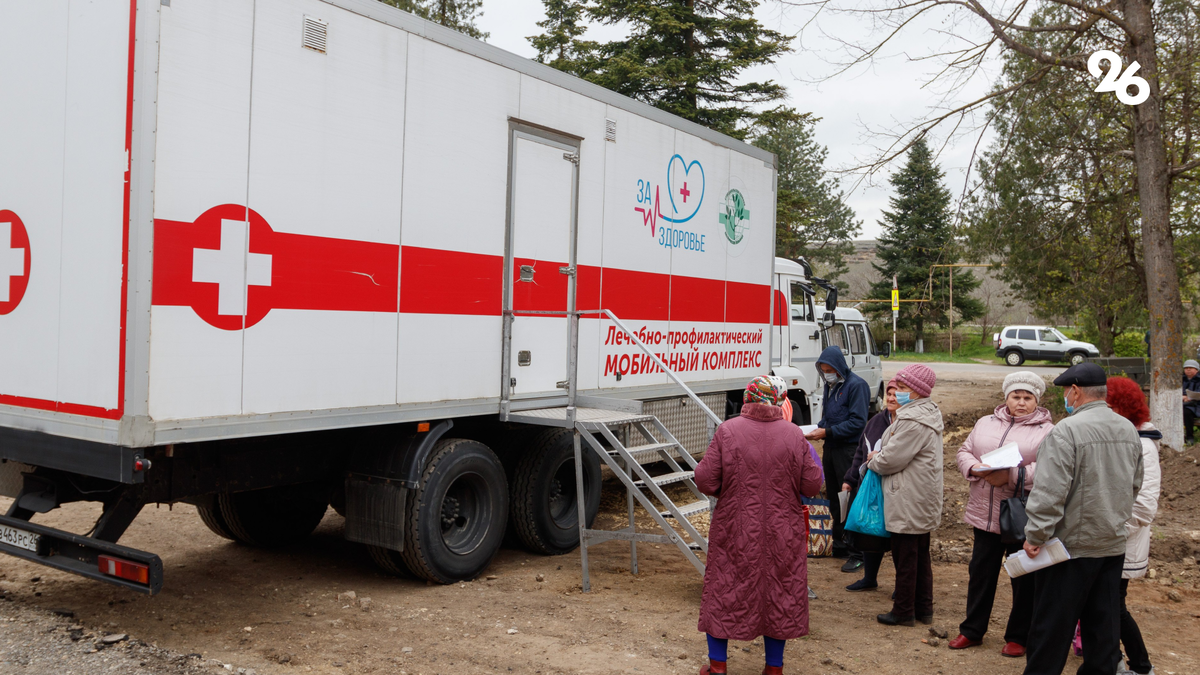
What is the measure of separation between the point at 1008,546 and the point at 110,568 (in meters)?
4.52

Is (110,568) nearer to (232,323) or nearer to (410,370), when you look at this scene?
(232,323)

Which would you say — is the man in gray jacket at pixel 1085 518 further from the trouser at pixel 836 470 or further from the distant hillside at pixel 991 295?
the distant hillside at pixel 991 295

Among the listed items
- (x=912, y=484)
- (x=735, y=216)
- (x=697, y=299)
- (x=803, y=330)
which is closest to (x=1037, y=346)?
(x=803, y=330)

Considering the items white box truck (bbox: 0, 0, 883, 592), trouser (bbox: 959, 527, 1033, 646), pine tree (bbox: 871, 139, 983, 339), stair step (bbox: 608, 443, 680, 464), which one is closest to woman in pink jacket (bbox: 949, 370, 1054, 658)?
trouser (bbox: 959, 527, 1033, 646)

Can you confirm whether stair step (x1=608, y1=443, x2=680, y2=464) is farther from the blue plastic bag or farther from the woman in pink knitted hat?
the woman in pink knitted hat

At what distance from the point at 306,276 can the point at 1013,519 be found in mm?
3751

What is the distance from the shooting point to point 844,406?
250 inches

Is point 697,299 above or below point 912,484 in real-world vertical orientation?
above

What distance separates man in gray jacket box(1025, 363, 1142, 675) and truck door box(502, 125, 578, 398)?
3336 mm

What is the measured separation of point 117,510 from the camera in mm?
4492

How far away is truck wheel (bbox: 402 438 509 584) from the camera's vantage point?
17.7 feet

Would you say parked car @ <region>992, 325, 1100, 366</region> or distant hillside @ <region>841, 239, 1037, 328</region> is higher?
distant hillside @ <region>841, 239, 1037, 328</region>

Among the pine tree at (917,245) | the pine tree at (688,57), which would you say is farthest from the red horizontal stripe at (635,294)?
the pine tree at (917,245)

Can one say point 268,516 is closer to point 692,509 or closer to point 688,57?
point 692,509
